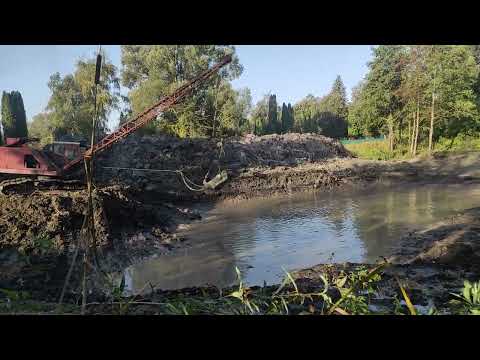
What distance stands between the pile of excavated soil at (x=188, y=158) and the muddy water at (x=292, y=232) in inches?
66.8

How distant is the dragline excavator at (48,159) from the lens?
5691 mm

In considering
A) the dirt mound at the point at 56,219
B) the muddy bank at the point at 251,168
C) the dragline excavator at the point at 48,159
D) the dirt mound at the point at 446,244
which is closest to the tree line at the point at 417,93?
the dirt mound at the point at 446,244

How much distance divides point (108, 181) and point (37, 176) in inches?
93.7

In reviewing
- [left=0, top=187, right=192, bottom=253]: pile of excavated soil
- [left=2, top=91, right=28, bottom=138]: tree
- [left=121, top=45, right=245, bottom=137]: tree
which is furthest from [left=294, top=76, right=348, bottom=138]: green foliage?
[left=2, top=91, right=28, bottom=138]: tree

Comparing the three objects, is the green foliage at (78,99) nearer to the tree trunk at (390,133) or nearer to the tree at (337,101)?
the tree at (337,101)

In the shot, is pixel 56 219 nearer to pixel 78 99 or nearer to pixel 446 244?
pixel 78 99

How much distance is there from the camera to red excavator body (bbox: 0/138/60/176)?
5.39 meters

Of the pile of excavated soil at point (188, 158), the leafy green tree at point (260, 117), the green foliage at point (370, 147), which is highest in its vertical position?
the leafy green tree at point (260, 117)

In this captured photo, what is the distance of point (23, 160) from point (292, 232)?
4.81m

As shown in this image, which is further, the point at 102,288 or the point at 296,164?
the point at 296,164
